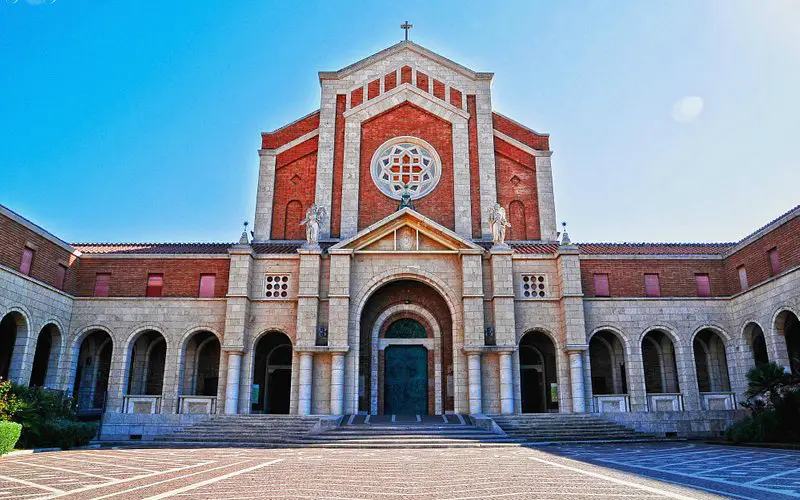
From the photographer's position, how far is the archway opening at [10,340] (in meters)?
22.8

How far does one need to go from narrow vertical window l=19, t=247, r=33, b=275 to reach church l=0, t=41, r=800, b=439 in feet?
0.36

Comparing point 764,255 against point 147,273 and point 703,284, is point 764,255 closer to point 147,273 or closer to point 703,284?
point 703,284

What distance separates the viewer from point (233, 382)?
24.8m

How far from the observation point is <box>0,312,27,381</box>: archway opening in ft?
74.6

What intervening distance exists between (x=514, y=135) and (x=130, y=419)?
23.1m

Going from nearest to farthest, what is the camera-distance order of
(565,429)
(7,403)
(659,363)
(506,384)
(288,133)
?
1. (7,403)
2. (565,429)
3. (506,384)
4. (659,363)
5. (288,133)

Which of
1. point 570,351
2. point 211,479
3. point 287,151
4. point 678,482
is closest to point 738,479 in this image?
point 678,482

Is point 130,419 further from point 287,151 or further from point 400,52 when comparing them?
point 400,52

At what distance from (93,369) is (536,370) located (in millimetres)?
21084

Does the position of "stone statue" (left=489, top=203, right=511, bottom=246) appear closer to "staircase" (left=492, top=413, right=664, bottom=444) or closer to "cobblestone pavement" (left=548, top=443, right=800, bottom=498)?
"staircase" (left=492, top=413, right=664, bottom=444)

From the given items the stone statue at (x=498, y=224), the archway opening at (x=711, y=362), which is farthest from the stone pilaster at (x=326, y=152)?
the archway opening at (x=711, y=362)

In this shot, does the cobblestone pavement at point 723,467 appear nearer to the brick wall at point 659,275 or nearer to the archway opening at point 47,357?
the brick wall at point 659,275

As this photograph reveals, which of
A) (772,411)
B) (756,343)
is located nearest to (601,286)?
(756,343)

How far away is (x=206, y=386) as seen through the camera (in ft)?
94.4
